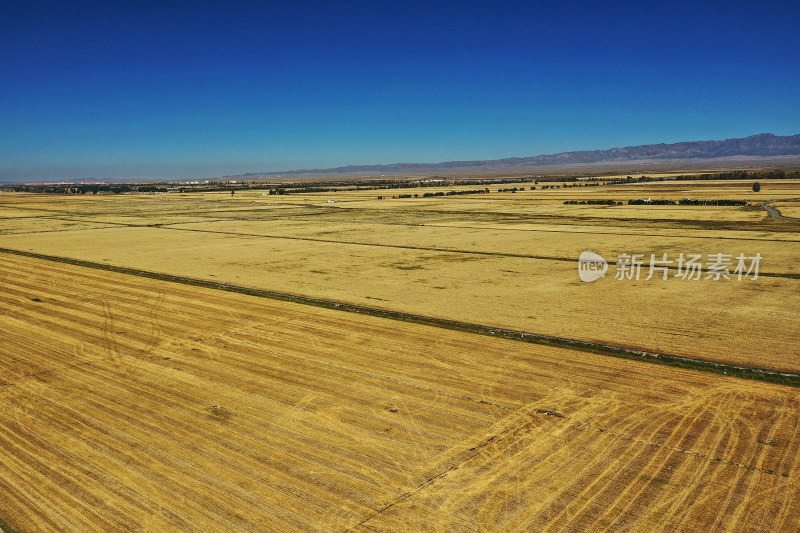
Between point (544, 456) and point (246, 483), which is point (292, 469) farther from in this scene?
point (544, 456)

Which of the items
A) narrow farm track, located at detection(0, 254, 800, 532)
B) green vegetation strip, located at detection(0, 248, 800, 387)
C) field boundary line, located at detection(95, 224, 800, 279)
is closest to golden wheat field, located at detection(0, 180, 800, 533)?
narrow farm track, located at detection(0, 254, 800, 532)

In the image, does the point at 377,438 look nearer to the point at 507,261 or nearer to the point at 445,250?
the point at 507,261

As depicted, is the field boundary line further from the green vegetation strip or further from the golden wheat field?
the green vegetation strip

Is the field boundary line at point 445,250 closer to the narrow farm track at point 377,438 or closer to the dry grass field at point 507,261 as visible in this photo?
the dry grass field at point 507,261

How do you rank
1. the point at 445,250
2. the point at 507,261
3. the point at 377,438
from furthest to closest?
the point at 445,250
the point at 507,261
the point at 377,438

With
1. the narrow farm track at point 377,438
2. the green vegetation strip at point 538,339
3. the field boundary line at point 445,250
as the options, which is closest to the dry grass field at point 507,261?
the field boundary line at point 445,250

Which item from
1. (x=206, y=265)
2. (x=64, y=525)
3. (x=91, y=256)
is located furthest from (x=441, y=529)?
(x=91, y=256)

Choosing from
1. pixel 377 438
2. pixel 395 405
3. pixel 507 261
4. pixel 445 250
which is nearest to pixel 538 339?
pixel 395 405
